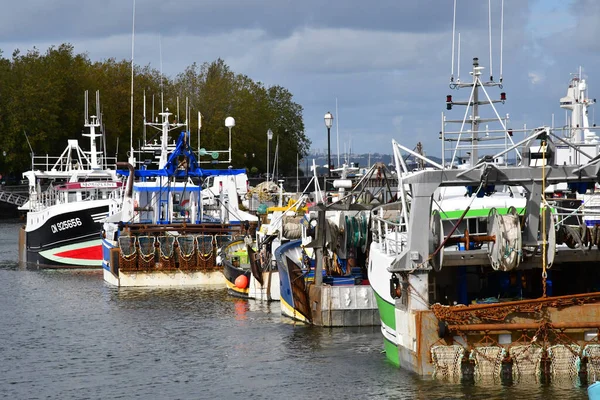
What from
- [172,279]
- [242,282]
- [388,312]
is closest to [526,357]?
[388,312]

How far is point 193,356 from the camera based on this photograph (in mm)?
27500

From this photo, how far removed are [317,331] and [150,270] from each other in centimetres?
1291

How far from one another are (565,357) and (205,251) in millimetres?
21866

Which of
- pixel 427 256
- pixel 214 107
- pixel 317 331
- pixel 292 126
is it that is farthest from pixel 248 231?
pixel 292 126

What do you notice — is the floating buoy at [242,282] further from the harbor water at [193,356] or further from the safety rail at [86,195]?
the safety rail at [86,195]

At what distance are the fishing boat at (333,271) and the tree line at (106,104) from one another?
74.9 meters

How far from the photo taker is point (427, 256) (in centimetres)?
2125

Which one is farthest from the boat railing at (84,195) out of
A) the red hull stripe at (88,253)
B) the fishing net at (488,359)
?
the fishing net at (488,359)

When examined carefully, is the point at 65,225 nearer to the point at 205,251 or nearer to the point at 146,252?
the point at 146,252

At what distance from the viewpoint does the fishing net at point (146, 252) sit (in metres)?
40.9

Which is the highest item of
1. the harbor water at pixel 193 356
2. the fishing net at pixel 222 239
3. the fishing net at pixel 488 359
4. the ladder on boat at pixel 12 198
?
the ladder on boat at pixel 12 198

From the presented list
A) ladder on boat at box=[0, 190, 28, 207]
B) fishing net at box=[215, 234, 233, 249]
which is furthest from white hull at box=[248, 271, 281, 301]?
ladder on boat at box=[0, 190, 28, 207]

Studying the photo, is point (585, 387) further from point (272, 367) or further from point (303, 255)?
point (303, 255)

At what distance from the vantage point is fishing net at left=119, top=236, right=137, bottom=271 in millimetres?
40719
